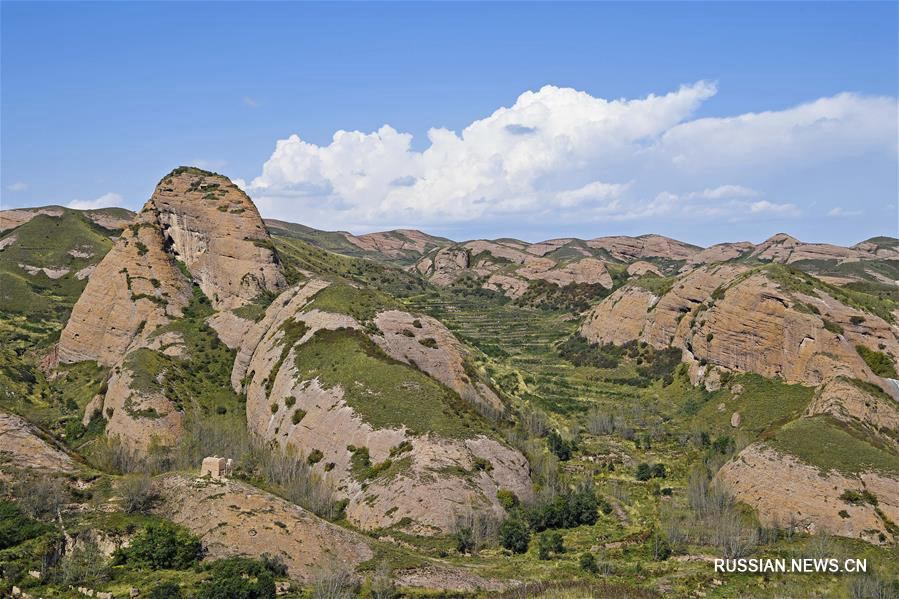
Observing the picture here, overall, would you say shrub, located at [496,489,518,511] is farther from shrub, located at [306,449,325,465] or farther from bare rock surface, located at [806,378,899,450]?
bare rock surface, located at [806,378,899,450]

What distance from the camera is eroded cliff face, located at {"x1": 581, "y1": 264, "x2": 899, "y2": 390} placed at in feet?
309

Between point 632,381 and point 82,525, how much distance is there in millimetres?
114441

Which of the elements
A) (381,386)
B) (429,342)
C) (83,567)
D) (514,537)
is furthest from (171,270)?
(514,537)

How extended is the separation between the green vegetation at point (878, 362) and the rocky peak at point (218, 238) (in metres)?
116

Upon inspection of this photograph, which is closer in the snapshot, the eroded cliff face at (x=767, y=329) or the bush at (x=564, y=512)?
the bush at (x=564, y=512)

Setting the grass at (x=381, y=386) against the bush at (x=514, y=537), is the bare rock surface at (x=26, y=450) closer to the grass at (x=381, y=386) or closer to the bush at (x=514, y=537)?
the grass at (x=381, y=386)

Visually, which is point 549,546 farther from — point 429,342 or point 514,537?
point 429,342

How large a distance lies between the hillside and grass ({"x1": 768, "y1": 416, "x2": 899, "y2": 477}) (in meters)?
0.32

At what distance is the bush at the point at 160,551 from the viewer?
4175 cm

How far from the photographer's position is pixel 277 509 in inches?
1880

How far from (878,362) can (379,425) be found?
85192mm

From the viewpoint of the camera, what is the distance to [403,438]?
66.5 m

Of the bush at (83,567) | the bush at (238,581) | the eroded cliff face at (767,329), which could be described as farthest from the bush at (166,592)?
the eroded cliff face at (767,329)

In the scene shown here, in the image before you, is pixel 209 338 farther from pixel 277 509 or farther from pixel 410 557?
pixel 410 557
